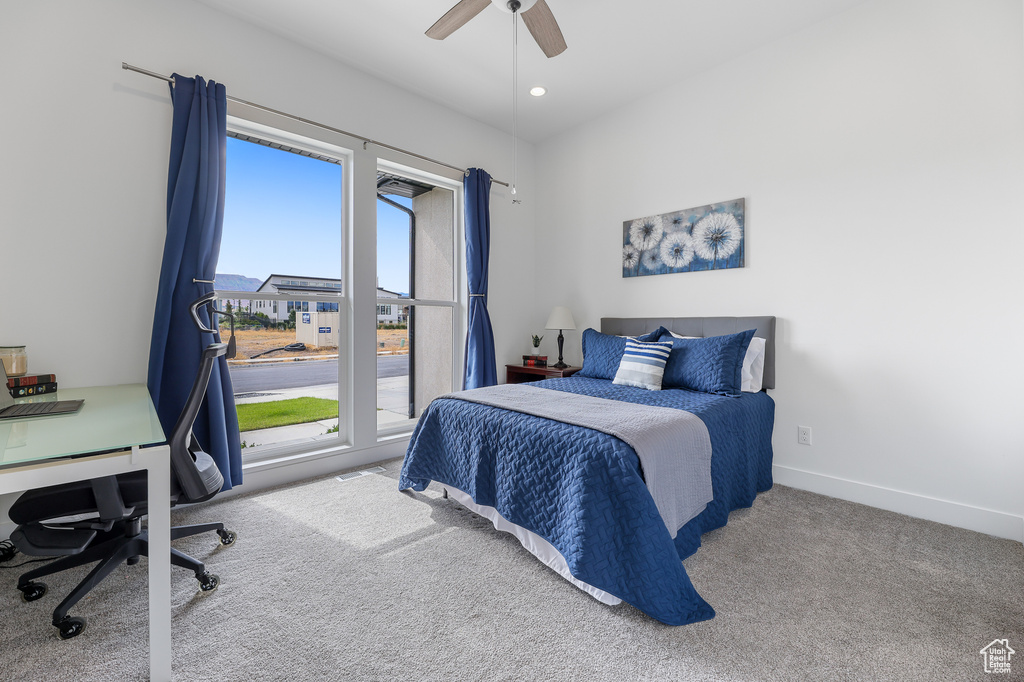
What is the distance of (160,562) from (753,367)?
9.92 ft

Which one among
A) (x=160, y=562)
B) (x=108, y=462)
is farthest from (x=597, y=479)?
(x=108, y=462)

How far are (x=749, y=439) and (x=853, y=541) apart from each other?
0.63 m

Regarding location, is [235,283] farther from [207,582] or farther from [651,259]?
[651,259]

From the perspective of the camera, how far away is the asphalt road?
9.51 ft

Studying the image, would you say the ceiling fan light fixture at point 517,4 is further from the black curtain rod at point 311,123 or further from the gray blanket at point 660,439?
the gray blanket at point 660,439

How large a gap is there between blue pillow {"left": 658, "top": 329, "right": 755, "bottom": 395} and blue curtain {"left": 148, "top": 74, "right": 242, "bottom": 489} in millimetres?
2631

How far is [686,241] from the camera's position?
10.8 feet

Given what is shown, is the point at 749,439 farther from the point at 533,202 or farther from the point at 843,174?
the point at 533,202

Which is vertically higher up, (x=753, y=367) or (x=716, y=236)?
(x=716, y=236)

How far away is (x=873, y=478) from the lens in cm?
255

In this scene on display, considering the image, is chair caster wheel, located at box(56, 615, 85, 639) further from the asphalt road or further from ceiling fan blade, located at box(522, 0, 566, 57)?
ceiling fan blade, located at box(522, 0, 566, 57)

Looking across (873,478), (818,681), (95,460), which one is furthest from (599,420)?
(873,478)

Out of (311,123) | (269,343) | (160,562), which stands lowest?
(160,562)

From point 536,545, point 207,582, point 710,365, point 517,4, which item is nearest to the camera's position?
point 207,582
